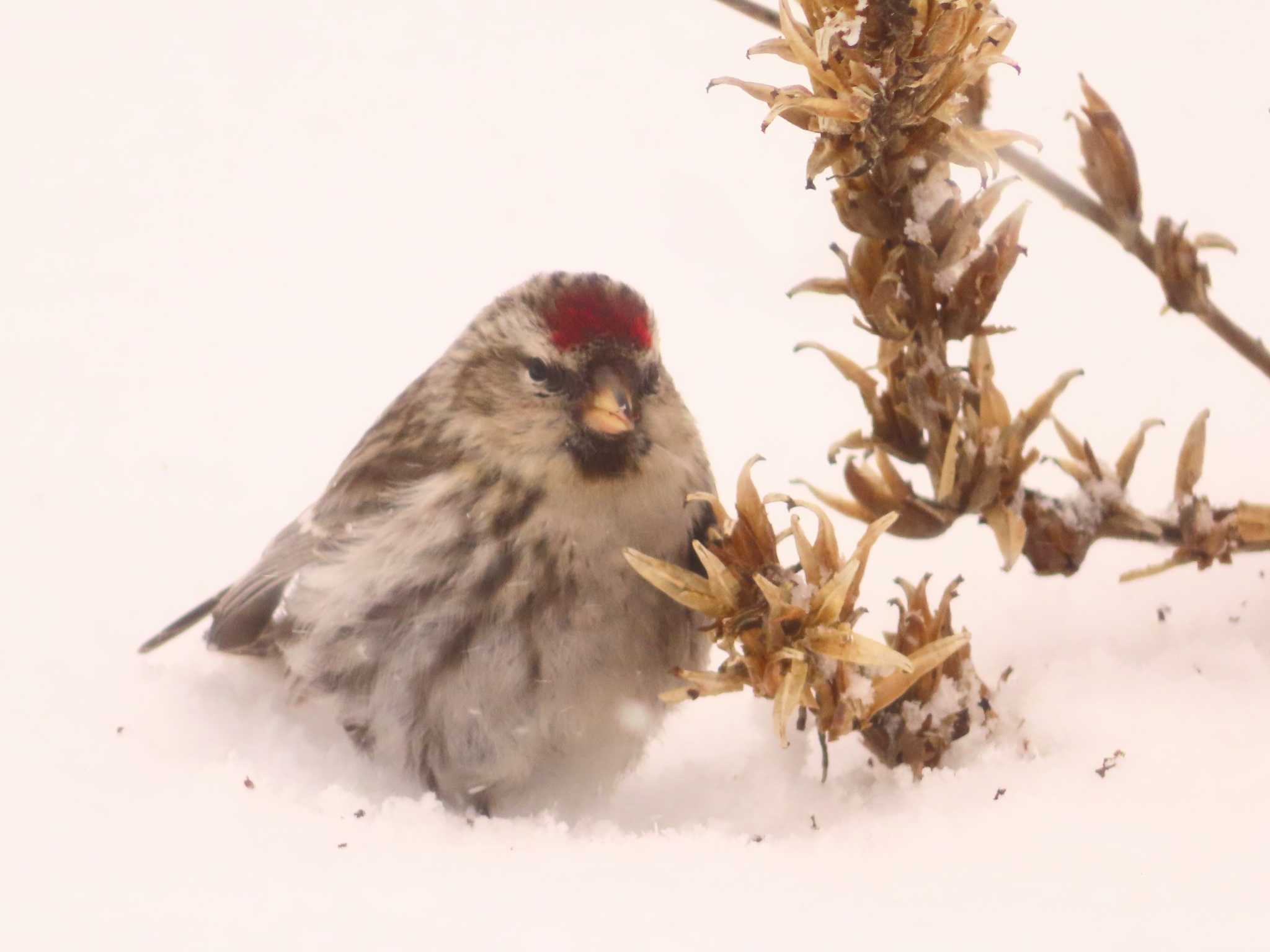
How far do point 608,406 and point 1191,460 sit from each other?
493 mm

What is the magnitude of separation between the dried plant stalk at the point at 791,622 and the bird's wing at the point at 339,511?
38 centimetres

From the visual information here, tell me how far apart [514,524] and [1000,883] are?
535 mm

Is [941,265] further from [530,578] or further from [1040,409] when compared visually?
[530,578]

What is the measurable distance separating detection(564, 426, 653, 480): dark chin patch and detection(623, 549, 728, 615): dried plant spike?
0.21 metres

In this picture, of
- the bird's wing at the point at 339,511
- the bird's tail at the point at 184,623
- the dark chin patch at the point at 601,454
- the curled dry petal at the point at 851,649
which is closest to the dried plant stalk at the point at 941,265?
the curled dry petal at the point at 851,649

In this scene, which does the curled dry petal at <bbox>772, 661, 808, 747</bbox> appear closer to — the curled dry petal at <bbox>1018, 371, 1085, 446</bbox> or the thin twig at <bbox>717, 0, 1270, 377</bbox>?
the curled dry petal at <bbox>1018, 371, 1085, 446</bbox>

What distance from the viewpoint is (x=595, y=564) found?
1.29m

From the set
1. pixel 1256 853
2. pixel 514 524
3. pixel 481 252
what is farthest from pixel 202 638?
pixel 1256 853

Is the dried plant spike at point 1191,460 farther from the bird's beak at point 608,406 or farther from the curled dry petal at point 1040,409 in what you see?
the bird's beak at point 608,406

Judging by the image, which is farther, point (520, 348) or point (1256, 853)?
point (520, 348)

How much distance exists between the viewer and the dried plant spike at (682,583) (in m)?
1.10

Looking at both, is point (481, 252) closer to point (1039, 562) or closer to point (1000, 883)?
point (1039, 562)

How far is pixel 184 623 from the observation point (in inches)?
63.4

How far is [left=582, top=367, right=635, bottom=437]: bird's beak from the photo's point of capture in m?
1.28
